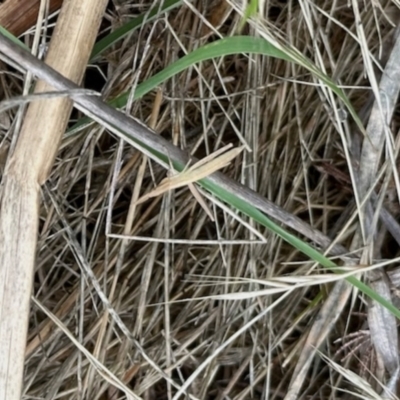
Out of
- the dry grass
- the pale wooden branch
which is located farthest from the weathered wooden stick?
the dry grass

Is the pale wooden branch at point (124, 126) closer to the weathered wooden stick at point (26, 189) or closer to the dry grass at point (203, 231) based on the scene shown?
the weathered wooden stick at point (26, 189)

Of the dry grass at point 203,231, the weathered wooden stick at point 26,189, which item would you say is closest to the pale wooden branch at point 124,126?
the weathered wooden stick at point 26,189

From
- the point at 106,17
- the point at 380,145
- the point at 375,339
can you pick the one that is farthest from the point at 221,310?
the point at 106,17

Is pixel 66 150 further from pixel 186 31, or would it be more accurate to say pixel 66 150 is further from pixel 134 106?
pixel 186 31

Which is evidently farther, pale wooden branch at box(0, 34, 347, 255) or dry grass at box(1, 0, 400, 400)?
dry grass at box(1, 0, 400, 400)

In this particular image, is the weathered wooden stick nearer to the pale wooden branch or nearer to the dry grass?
the pale wooden branch
